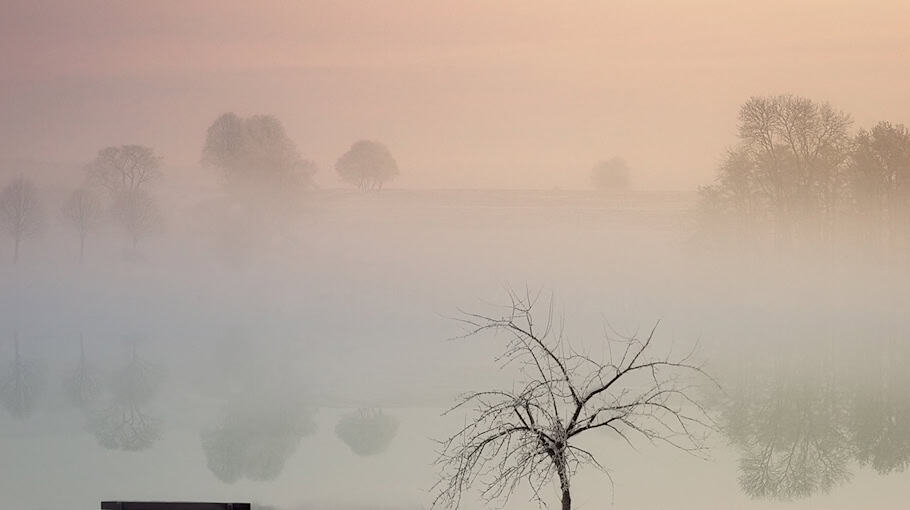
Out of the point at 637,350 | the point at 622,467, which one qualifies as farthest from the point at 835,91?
the point at 622,467

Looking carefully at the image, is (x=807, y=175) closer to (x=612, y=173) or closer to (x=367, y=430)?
(x=612, y=173)

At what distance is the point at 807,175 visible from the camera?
21.3ft

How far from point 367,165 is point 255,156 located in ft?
1.82

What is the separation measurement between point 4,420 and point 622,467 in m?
3.10

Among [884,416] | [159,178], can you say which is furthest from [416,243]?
[884,416]

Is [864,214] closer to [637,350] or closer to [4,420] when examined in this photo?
[637,350]

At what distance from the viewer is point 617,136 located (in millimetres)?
6691

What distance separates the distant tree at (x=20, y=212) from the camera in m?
7.26

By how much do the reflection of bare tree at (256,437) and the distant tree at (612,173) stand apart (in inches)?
69.1

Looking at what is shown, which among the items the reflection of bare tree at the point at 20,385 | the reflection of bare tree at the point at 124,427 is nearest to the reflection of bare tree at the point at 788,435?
the reflection of bare tree at the point at 124,427

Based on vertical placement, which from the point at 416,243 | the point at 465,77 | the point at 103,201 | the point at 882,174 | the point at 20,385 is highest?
the point at 465,77

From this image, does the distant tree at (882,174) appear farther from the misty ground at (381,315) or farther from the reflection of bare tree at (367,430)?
the reflection of bare tree at (367,430)

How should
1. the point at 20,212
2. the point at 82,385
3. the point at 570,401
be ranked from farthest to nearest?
1. the point at 20,212
2. the point at 82,385
3. the point at 570,401

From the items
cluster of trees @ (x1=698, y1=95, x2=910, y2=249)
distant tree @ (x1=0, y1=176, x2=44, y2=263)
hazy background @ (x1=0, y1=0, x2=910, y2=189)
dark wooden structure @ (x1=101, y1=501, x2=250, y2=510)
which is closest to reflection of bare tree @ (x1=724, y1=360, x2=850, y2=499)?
cluster of trees @ (x1=698, y1=95, x2=910, y2=249)
